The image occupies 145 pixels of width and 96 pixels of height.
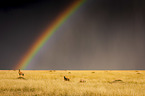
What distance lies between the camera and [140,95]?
1046 cm

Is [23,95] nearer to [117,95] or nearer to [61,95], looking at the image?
[61,95]

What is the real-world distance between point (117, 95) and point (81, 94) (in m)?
2.49

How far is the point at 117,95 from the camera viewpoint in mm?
10406

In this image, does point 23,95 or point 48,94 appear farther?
point 48,94

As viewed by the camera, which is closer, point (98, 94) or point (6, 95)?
point (6, 95)

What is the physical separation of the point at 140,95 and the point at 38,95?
7.10 meters

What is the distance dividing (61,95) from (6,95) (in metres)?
3.71

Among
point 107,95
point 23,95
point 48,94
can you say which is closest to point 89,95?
point 107,95

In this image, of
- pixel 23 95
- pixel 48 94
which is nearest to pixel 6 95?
pixel 23 95

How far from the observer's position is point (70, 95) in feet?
34.5

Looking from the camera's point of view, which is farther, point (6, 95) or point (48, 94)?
point (48, 94)

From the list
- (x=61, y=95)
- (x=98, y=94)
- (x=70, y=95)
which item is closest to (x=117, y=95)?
(x=98, y=94)

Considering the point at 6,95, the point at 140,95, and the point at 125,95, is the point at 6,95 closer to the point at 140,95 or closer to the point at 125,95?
the point at 125,95

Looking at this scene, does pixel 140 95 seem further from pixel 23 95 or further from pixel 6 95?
pixel 6 95
